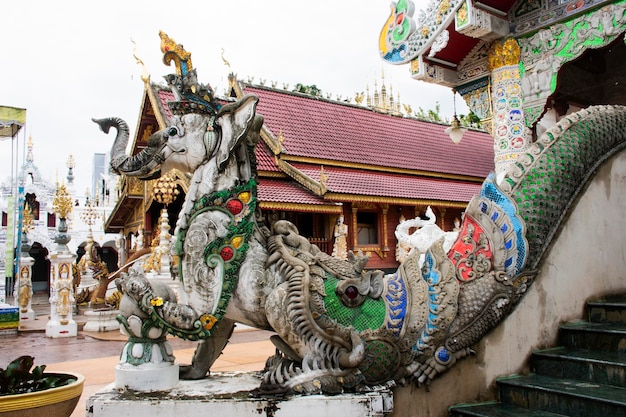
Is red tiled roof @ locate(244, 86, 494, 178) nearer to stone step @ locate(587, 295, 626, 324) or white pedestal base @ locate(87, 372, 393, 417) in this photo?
stone step @ locate(587, 295, 626, 324)

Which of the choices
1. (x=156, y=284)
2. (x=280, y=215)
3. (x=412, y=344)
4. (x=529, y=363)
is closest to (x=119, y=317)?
(x=156, y=284)

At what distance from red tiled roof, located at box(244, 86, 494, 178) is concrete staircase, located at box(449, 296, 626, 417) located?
Answer: 35.9ft

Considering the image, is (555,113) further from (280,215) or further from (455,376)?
(280,215)

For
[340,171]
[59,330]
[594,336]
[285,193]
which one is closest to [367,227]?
[340,171]

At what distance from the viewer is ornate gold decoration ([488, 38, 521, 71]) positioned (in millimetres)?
6215

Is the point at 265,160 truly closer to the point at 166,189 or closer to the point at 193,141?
the point at 166,189

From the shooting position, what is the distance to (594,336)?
8.99 feet

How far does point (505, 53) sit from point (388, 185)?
26.5ft

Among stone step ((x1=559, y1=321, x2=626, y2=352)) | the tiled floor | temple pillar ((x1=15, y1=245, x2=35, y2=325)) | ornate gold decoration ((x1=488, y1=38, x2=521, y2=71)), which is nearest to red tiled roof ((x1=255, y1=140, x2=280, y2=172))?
the tiled floor

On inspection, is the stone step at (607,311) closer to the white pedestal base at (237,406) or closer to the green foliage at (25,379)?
the white pedestal base at (237,406)

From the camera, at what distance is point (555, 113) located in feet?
22.1

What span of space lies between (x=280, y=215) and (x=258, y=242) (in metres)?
10.00

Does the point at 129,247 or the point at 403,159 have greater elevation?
the point at 403,159

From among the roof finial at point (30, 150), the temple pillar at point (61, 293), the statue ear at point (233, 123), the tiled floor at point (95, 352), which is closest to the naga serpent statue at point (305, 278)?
the statue ear at point (233, 123)
